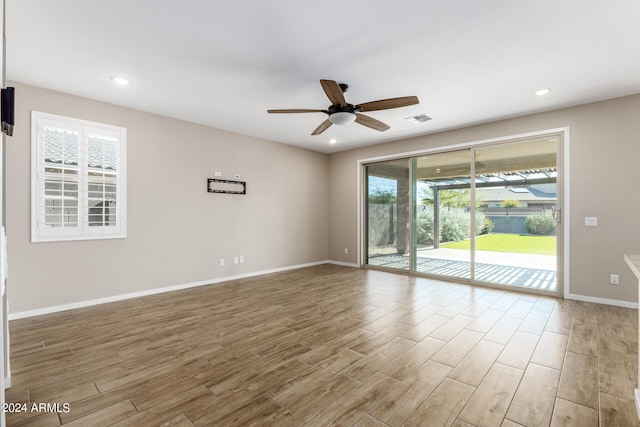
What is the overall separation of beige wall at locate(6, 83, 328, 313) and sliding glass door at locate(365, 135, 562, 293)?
2.00m

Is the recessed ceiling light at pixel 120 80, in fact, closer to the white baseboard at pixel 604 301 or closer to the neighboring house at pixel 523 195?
the neighboring house at pixel 523 195

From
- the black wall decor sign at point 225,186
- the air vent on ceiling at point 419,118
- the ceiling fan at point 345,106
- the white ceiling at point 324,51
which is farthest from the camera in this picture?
the black wall decor sign at point 225,186

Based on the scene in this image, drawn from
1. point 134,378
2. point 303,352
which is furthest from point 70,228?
point 303,352

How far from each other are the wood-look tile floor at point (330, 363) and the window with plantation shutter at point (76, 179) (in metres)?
1.06

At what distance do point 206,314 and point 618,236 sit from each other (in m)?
5.30

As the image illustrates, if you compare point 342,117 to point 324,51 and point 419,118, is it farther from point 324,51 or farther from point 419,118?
point 419,118

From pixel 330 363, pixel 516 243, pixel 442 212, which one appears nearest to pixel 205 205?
pixel 330 363

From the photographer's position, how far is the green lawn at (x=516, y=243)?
14.5 ft

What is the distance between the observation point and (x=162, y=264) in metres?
4.53

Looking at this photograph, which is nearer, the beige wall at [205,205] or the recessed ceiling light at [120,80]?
the recessed ceiling light at [120,80]

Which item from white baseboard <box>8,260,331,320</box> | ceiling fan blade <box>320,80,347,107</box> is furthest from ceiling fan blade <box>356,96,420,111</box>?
white baseboard <box>8,260,331,320</box>

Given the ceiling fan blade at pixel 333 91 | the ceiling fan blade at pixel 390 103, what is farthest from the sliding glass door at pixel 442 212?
the ceiling fan blade at pixel 333 91

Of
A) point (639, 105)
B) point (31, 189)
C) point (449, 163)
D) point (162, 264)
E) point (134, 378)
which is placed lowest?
point (134, 378)

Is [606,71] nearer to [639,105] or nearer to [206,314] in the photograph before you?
[639,105]
